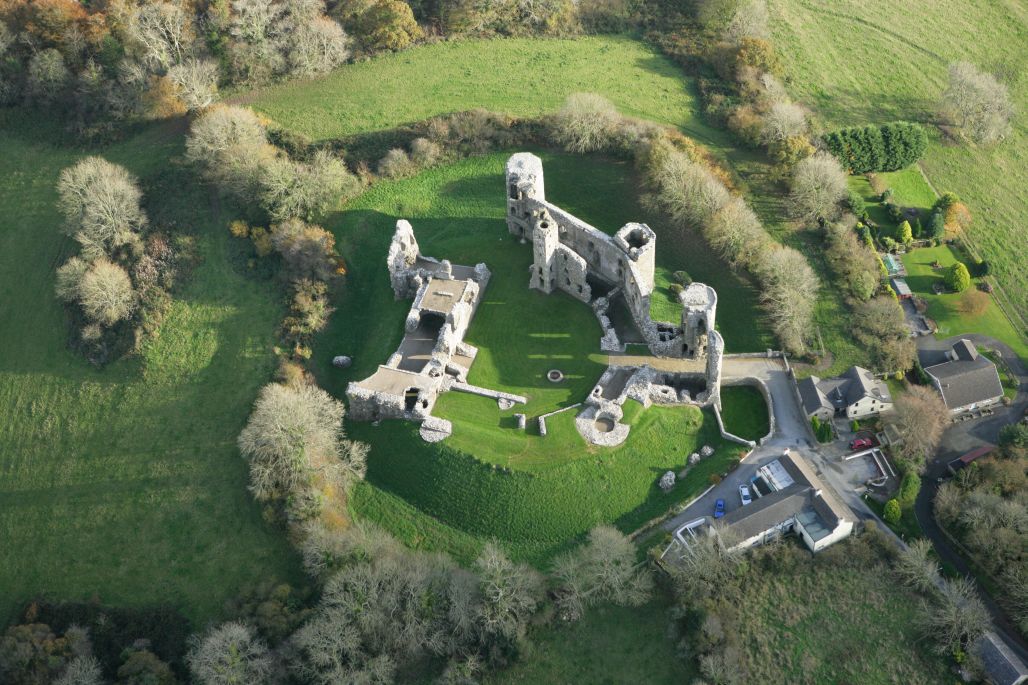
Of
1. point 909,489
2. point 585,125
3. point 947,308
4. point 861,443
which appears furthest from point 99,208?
point 947,308

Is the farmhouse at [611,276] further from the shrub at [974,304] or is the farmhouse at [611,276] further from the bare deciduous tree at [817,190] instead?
the shrub at [974,304]

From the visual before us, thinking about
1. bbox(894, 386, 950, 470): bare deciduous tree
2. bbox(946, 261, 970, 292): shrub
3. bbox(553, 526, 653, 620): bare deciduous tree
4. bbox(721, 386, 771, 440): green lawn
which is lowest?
bbox(553, 526, 653, 620): bare deciduous tree

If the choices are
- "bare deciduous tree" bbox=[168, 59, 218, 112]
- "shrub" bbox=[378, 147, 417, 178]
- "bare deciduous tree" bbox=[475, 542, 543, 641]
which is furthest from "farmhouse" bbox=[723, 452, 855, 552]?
"bare deciduous tree" bbox=[168, 59, 218, 112]

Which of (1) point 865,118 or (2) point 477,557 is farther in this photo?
(1) point 865,118

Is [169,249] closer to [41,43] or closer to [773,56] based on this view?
[41,43]

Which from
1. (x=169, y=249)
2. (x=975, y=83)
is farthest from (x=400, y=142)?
(x=975, y=83)

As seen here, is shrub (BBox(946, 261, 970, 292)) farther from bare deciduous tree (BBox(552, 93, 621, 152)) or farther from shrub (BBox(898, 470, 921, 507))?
bare deciduous tree (BBox(552, 93, 621, 152))
